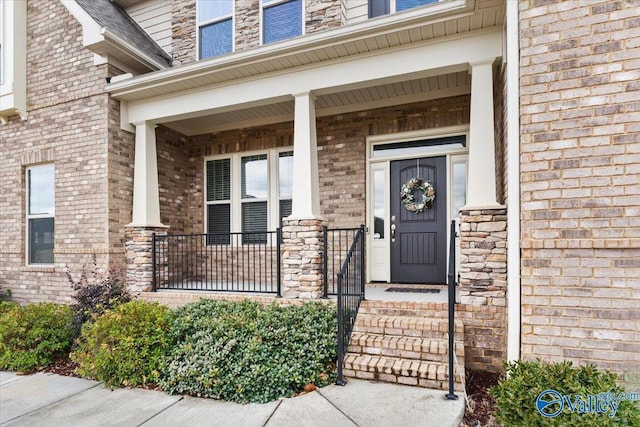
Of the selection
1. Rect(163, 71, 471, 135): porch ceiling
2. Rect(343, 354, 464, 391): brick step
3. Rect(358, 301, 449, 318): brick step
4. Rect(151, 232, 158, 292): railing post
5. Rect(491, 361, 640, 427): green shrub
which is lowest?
Rect(343, 354, 464, 391): brick step

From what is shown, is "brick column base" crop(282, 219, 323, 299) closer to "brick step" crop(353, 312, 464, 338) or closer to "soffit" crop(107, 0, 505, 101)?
"brick step" crop(353, 312, 464, 338)

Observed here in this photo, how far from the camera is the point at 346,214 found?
18.8 ft

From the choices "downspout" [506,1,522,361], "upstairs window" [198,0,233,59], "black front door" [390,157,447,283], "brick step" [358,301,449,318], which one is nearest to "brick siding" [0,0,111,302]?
"upstairs window" [198,0,233,59]

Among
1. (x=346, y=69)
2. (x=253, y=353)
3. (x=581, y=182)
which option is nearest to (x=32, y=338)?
(x=253, y=353)

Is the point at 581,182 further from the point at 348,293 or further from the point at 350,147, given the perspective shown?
the point at 350,147

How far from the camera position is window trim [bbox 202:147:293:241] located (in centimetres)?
639

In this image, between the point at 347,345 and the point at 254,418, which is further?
the point at 347,345

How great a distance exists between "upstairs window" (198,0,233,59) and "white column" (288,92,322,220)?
2.64 metres

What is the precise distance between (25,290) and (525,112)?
310 inches

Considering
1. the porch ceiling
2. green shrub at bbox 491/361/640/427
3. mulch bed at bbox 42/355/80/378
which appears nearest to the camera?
green shrub at bbox 491/361/640/427

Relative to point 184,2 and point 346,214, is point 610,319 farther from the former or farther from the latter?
point 184,2

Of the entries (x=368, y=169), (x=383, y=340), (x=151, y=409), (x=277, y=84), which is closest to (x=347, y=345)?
(x=383, y=340)

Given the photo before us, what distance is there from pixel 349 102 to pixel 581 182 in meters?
3.57

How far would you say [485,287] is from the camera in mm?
3654
